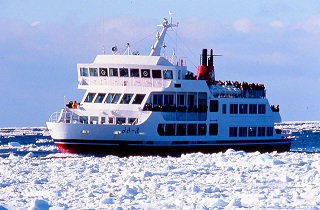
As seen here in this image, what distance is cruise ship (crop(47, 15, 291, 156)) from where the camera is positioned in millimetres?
43312

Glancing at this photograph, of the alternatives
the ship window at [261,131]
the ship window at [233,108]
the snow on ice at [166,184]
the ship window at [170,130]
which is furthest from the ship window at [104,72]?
the snow on ice at [166,184]

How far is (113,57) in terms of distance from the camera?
46281 millimetres

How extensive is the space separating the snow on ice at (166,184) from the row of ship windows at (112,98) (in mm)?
12096

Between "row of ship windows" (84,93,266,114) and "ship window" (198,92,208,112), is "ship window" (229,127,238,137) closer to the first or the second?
"row of ship windows" (84,93,266,114)

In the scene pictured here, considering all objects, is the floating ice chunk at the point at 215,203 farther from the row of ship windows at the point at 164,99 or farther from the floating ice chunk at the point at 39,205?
the row of ship windows at the point at 164,99

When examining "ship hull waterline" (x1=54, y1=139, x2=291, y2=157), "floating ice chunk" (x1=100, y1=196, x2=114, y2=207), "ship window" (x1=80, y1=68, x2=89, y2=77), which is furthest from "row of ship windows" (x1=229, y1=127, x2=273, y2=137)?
"floating ice chunk" (x1=100, y1=196, x2=114, y2=207)

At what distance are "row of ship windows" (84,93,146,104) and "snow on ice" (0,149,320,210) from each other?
39.7 feet

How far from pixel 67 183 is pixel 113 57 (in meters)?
22.2

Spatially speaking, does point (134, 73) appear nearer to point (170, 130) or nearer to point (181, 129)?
point (170, 130)

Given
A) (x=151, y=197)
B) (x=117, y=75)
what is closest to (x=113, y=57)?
(x=117, y=75)

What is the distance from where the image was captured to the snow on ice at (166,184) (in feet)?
65.3

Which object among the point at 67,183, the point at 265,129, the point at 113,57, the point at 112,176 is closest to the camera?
the point at 67,183

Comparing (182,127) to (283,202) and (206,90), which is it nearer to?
(206,90)

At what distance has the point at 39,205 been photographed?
19.6 metres
